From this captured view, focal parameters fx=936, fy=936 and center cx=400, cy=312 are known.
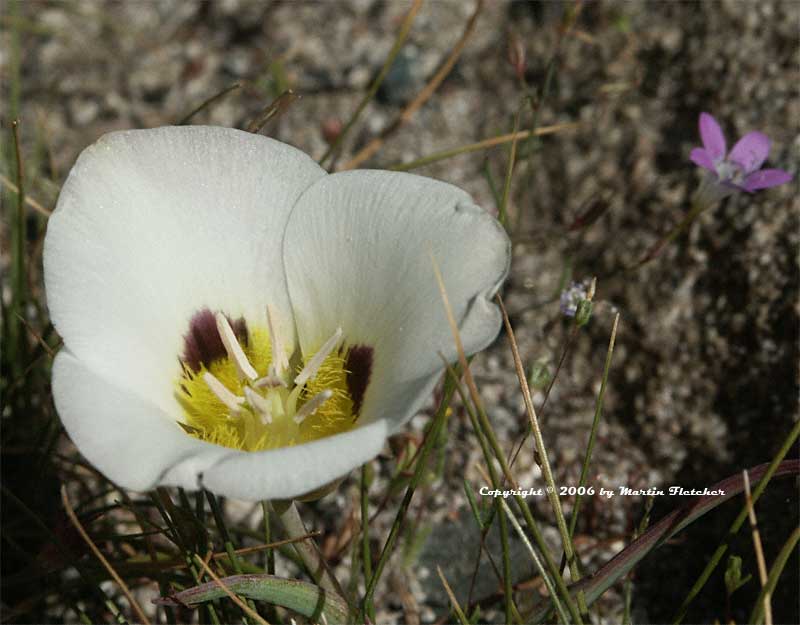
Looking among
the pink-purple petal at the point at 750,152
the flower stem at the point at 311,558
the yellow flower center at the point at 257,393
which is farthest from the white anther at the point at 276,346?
the pink-purple petal at the point at 750,152

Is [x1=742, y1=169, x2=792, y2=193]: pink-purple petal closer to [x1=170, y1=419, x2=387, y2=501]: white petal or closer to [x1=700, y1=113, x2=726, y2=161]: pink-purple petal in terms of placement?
[x1=700, y1=113, x2=726, y2=161]: pink-purple petal


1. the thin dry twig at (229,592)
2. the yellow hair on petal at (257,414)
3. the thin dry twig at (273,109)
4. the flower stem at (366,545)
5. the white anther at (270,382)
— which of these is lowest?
the flower stem at (366,545)

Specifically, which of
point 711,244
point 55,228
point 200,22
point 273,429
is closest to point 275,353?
point 273,429

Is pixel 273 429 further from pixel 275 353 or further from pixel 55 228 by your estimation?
pixel 55 228

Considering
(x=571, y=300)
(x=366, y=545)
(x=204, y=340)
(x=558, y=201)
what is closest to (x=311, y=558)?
(x=366, y=545)

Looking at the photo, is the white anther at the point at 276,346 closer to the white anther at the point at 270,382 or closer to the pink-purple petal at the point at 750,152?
the white anther at the point at 270,382

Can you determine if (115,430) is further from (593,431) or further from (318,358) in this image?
(593,431)

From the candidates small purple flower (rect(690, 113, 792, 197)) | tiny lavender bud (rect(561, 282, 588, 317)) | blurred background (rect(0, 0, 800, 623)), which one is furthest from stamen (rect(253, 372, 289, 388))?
small purple flower (rect(690, 113, 792, 197))
